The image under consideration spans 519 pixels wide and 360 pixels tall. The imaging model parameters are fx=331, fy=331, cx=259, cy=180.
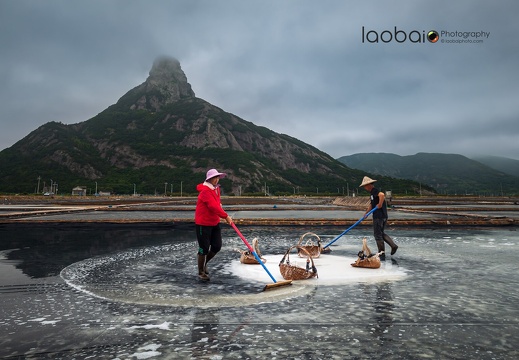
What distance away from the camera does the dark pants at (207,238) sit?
6.52m

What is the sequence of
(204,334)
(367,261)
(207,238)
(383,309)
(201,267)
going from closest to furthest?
(204,334), (383,309), (201,267), (207,238), (367,261)

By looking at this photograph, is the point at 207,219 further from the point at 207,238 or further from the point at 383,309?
the point at 383,309

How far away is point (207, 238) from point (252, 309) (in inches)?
93.6

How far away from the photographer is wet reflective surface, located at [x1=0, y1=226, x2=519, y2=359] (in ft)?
10.8

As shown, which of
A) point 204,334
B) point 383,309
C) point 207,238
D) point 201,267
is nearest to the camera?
point 204,334

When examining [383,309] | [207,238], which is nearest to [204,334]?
[383,309]

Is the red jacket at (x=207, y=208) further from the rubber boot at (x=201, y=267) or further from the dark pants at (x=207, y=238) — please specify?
the rubber boot at (x=201, y=267)

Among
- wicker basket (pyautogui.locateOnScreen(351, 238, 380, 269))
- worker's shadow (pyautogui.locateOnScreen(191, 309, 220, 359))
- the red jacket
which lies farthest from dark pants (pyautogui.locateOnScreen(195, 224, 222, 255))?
wicker basket (pyautogui.locateOnScreen(351, 238, 380, 269))

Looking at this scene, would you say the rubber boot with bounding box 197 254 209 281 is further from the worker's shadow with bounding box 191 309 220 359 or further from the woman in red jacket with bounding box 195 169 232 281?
the worker's shadow with bounding box 191 309 220 359

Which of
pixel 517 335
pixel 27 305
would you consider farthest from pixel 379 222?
pixel 27 305

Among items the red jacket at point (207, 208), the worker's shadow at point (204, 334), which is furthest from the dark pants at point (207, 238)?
the worker's shadow at point (204, 334)

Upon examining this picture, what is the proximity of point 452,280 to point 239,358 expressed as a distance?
4831 millimetres

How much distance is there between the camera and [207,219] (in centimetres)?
666

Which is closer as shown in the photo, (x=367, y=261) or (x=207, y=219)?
(x=207, y=219)
